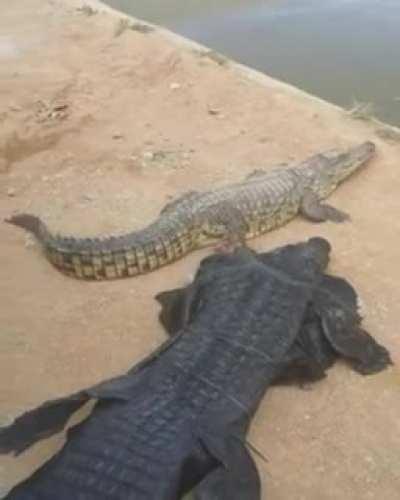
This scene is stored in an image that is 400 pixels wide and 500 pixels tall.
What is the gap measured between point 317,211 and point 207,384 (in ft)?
8.06

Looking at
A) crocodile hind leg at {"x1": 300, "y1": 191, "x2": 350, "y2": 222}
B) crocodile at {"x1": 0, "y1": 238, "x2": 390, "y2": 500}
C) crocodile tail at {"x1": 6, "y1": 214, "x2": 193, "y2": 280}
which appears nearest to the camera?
crocodile at {"x1": 0, "y1": 238, "x2": 390, "y2": 500}

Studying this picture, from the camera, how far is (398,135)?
7359mm

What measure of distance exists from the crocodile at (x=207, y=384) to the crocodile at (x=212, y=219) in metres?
0.39

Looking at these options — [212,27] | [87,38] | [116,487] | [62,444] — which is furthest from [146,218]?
[212,27]

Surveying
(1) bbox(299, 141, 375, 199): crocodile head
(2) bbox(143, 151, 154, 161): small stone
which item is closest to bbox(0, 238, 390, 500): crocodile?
(1) bbox(299, 141, 375, 199): crocodile head

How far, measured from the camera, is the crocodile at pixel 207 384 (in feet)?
11.3

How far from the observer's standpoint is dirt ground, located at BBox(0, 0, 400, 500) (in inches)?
159

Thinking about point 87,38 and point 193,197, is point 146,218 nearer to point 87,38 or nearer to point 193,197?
point 193,197

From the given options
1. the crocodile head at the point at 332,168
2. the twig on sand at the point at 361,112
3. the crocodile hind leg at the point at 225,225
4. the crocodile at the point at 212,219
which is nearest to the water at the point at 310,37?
the twig on sand at the point at 361,112

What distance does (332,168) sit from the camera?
6535 mm

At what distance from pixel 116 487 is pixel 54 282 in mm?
2081

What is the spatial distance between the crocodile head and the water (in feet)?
5.58

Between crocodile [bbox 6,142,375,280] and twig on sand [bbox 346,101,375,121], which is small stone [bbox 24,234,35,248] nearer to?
crocodile [bbox 6,142,375,280]

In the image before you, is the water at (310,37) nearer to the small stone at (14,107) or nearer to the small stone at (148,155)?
the small stone at (148,155)
